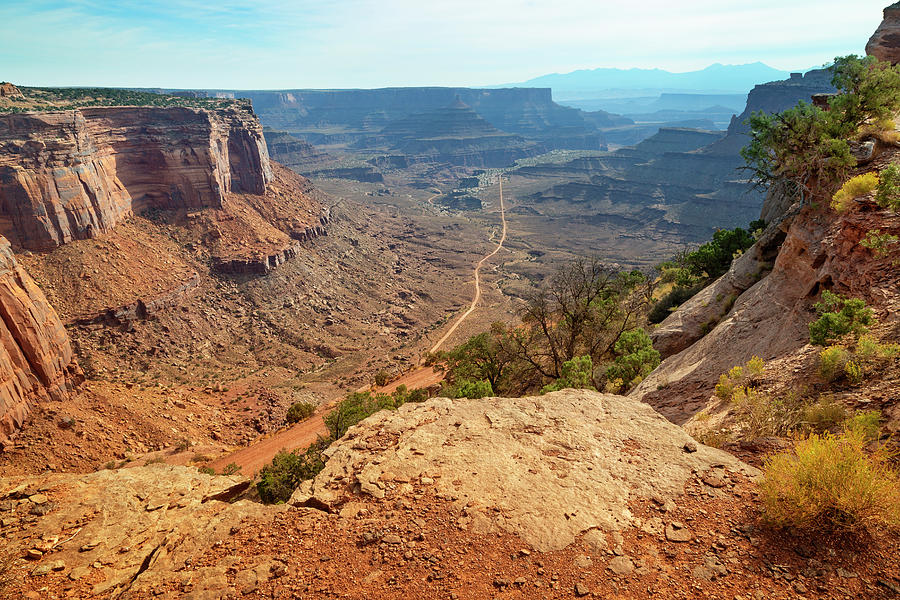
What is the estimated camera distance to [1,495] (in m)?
13.2

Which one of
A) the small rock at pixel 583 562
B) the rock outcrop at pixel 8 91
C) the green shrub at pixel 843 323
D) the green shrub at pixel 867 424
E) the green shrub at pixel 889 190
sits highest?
the rock outcrop at pixel 8 91

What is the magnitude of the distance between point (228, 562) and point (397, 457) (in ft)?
13.0

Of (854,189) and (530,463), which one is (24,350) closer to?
(530,463)

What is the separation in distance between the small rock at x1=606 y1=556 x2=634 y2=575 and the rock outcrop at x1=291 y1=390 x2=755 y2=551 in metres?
0.45

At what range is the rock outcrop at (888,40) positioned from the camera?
3006cm

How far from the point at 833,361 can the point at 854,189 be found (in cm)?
659

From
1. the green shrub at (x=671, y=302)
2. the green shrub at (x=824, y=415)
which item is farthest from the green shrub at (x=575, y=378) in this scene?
the green shrub at (x=671, y=302)

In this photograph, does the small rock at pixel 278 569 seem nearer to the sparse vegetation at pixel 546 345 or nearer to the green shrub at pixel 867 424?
the green shrub at pixel 867 424

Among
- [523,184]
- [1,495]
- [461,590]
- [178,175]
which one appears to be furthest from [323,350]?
[523,184]

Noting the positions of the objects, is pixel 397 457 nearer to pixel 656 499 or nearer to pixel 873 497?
pixel 656 499

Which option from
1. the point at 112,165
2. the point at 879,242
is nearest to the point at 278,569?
the point at 879,242

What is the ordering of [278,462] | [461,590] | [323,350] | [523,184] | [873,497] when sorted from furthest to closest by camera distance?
[523,184], [323,350], [278,462], [461,590], [873,497]

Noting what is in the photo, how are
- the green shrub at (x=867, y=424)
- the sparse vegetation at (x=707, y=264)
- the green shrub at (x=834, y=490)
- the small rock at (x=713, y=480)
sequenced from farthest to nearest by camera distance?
the sparse vegetation at (x=707, y=264) < the small rock at (x=713, y=480) < the green shrub at (x=867, y=424) < the green shrub at (x=834, y=490)

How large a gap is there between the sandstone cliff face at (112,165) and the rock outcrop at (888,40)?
69.1m
